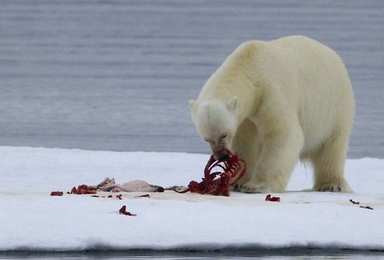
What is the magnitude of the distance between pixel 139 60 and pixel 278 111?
422 inches

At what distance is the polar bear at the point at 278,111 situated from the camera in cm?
640

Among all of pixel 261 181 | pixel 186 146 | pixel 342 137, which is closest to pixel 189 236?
pixel 261 181

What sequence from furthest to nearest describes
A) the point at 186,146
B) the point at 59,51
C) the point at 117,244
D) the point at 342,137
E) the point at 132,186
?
the point at 59,51 < the point at 186,146 < the point at 342,137 < the point at 132,186 < the point at 117,244

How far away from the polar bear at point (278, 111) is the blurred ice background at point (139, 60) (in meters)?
2.93

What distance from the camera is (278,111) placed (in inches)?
262

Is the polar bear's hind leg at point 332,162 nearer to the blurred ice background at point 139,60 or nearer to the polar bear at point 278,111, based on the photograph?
the polar bear at point 278,111

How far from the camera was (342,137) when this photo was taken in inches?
289

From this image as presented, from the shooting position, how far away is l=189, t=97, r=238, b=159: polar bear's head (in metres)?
6.26

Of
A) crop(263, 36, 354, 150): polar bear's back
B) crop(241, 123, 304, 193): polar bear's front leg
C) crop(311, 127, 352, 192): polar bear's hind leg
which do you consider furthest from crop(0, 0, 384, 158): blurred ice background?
crop(241, 123, 304, 193): polar bear's front leg

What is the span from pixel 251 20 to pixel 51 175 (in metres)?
14.8

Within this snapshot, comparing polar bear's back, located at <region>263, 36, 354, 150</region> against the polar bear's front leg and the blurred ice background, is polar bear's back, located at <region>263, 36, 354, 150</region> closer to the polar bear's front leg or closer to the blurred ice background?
the polar bear's front leg

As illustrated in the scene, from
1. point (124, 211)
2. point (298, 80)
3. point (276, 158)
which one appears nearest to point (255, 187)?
point (276, 158)

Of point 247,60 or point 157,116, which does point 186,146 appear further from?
point 247,60

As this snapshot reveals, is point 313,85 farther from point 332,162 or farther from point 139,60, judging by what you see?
point 139,60
